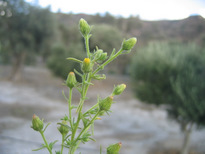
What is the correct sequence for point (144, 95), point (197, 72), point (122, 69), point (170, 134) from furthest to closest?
point (122, 69) → point (170, 134) → point (144, 95) → point (197, 72)

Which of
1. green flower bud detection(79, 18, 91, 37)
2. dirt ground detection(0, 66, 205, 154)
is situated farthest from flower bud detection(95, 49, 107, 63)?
dirt ground detection(0, 66, 205, 154)

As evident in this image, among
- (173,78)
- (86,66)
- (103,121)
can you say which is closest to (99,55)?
(86,66)

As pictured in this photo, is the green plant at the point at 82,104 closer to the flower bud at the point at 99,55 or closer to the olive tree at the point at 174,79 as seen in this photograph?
the flower bud at the point at 99,55

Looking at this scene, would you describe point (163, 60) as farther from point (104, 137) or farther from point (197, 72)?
point (104, 137)

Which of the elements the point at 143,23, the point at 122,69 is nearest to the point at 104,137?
the point at 122,69

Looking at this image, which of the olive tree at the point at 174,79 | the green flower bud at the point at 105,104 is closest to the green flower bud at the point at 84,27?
the green flower bud at the point at 105,104

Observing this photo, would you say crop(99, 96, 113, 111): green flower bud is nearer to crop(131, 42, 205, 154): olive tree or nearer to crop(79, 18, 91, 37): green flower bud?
crop(79, 18, 91, 37): green flower bud
